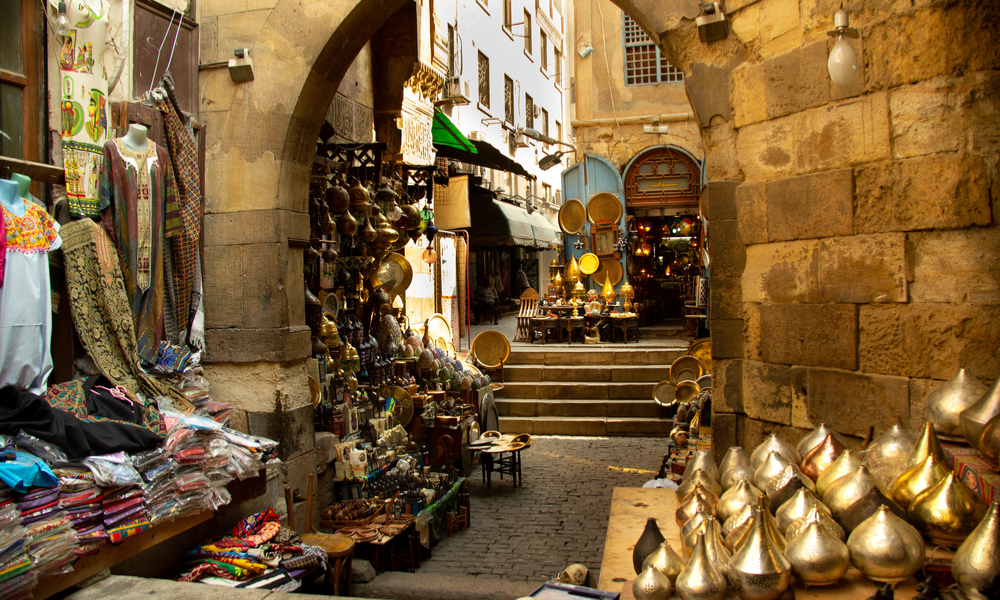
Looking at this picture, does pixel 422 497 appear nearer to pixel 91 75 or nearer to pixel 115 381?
pixel 115 381

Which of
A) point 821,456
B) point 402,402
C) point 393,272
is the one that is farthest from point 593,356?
point 821,456

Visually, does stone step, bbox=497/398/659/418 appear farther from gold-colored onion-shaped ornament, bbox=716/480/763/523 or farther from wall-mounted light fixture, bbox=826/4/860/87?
gold-colored onion-shaped ornament, bbox=716/480/763/523

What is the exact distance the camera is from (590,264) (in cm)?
1428

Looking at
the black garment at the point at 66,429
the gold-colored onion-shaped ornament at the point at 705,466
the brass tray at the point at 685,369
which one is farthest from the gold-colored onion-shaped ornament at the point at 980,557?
the brass tray at the point at 685,369

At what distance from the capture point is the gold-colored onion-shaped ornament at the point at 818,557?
75.4 inches

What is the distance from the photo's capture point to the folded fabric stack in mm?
2826

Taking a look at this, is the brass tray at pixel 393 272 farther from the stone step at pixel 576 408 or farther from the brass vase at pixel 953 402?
the brass vase at pixel 953 402

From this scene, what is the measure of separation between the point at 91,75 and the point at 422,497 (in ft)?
12.4

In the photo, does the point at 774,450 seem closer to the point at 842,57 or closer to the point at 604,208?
the point at 842,57

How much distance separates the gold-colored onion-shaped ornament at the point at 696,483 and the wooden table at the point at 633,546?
0.14m

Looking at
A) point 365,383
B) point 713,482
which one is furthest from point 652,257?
point 713,482

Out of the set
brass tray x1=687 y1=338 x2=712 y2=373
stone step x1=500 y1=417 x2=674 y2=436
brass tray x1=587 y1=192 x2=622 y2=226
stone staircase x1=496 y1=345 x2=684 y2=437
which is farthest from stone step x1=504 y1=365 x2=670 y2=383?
brass tray x1=587 y1=192 x2=622 y2=226

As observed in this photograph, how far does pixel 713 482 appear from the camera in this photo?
2.63 metres

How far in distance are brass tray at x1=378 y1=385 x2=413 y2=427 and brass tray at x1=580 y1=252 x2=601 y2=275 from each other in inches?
301
